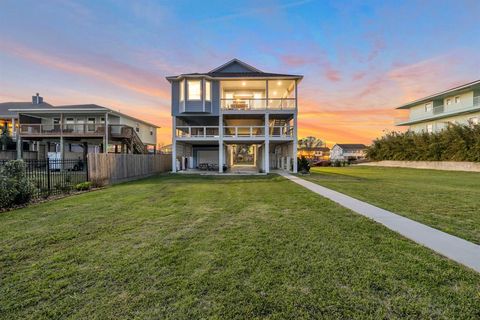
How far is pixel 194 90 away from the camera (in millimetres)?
18938

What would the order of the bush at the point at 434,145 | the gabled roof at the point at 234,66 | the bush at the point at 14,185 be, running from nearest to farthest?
the bush at the point at 14,185 → the gabled roof at the point at 234,66 → the bush at the point at 434,145

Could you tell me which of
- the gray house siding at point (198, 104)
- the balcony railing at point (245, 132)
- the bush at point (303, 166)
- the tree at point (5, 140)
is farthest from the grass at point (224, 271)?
the tree at point (5, 140)

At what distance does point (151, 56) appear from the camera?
18.3 metres

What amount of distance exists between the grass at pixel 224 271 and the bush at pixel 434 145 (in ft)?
83.7

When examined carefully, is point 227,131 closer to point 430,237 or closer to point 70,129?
point 70,129

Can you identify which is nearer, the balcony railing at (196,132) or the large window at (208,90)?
the large window at (208,90)

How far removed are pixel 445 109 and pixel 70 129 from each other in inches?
1749

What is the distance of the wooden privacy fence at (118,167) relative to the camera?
11648mm

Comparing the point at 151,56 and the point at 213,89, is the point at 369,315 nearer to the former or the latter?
the point at 213,89

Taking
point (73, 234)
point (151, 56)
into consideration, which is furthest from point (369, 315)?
point (151, 56)

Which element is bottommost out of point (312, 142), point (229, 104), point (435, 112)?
point (229, 104)

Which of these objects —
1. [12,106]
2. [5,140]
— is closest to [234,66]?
[5,140]

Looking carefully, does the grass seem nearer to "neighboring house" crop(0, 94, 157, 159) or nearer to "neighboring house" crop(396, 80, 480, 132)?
"neighboring house" crop(0, 94, 157, 159)

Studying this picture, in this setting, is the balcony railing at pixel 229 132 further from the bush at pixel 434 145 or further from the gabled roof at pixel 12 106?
the gabled roof at pixel 12 106
